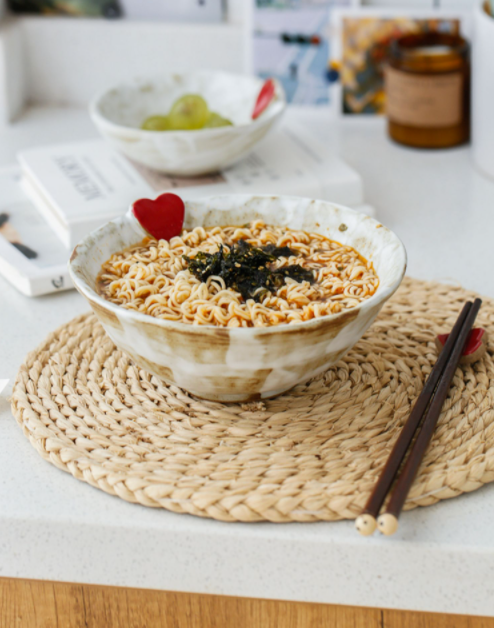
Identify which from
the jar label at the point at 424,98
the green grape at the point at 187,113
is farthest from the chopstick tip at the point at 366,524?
the jar label at the point at 424,98

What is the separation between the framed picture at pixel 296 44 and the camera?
1795mm

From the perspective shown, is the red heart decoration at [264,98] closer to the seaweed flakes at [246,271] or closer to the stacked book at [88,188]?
the stacked book at [88,188]

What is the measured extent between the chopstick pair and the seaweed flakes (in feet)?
0.60

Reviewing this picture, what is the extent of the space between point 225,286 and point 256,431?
0.16 meters

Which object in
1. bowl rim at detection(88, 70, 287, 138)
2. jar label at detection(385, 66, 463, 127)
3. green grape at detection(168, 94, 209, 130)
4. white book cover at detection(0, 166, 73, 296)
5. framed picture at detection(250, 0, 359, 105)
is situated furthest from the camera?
framed picture at detection(250, 0, 359, 105)

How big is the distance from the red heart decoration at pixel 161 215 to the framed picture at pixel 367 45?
986mm

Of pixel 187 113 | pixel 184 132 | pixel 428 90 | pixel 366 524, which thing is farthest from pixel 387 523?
pixel 428 90

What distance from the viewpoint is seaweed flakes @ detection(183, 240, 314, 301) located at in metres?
0.85

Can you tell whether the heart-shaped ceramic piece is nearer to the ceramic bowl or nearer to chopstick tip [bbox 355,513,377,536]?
chopstick tip [bbox 355,513,377,536]

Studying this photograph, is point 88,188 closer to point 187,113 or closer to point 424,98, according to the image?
point 187,113

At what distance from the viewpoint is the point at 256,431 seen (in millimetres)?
828

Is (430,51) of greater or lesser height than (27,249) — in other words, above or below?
above

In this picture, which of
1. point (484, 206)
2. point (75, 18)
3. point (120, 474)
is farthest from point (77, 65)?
point (120, 474)

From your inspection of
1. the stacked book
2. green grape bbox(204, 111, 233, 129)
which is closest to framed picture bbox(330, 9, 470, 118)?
the stacked book
